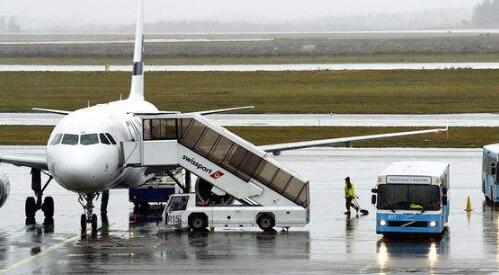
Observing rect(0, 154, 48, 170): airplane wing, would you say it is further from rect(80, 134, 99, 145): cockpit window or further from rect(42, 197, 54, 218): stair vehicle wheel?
rect(80, 134, 99, 145): cockpit window

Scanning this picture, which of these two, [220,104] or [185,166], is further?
[220,104]

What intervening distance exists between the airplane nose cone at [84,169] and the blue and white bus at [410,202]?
30.1ft

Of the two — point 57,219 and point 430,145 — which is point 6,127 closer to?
point 430,145

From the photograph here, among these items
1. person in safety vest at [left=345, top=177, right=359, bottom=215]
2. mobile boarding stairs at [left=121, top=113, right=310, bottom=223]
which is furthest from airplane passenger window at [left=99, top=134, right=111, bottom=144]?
person in safety vest at [left=345, top=177, right=359, bottom=215]

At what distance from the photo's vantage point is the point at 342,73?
124m

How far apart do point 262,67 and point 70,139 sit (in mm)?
98365

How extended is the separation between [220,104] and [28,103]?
51.6 feet

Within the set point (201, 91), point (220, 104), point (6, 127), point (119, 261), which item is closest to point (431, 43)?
point (201, 91)

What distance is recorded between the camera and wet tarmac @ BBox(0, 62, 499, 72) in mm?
131875

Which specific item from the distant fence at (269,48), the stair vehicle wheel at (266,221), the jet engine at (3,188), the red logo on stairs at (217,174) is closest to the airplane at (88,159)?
the jet engine at (3,188)

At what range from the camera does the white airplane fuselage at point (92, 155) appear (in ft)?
135

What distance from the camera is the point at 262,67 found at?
140 m

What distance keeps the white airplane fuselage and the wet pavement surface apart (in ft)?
5.96

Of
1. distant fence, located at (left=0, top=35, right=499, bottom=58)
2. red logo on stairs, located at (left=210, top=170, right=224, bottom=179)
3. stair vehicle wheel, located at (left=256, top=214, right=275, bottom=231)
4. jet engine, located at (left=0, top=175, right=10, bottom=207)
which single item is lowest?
stair vehicle wheel, located at (left=256, top=214, right=275, bottom=231)
